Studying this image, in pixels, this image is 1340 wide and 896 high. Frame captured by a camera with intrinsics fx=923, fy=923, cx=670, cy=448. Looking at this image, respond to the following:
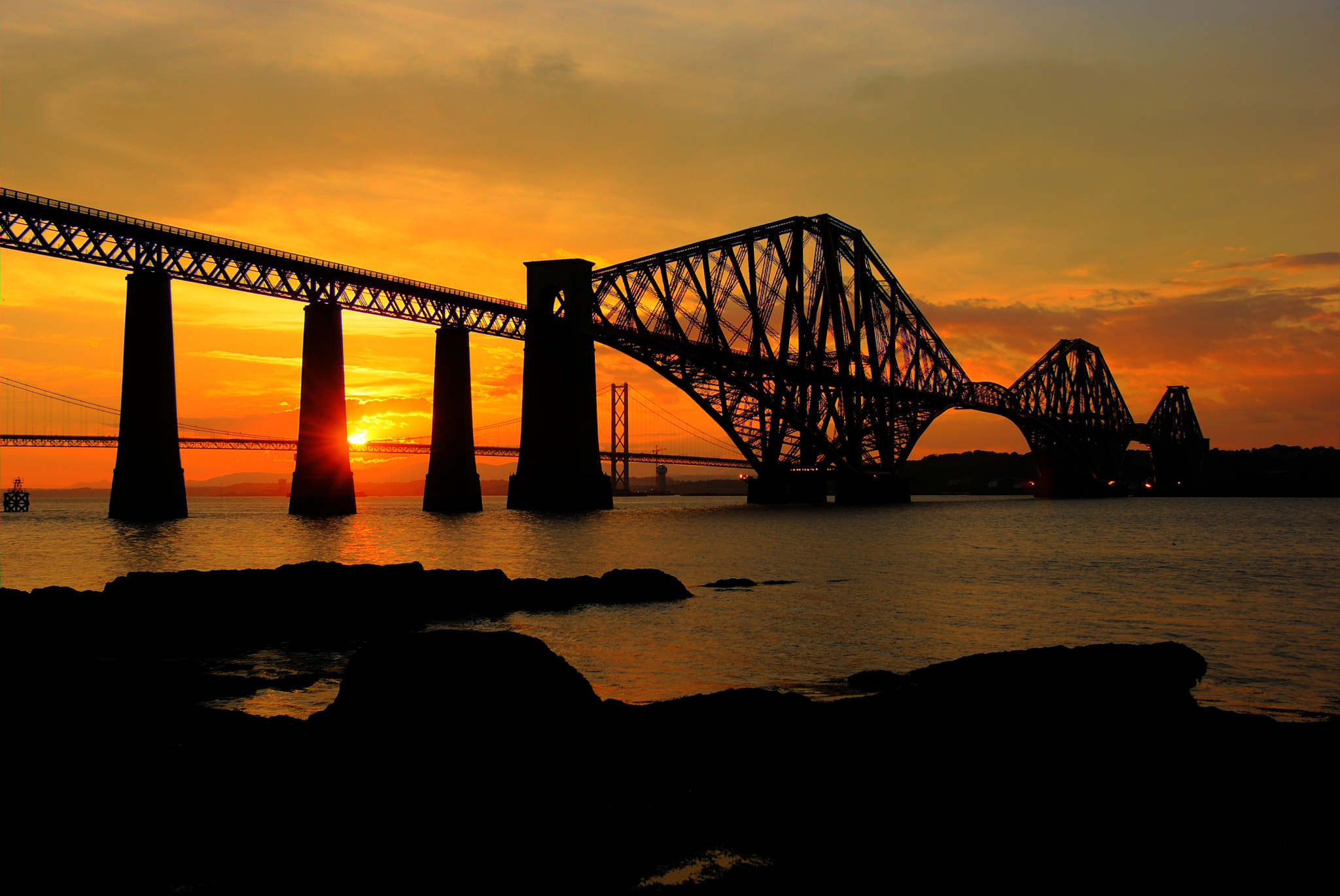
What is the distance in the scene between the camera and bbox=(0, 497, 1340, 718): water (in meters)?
14.7

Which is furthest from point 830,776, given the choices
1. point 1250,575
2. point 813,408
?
point 813,408

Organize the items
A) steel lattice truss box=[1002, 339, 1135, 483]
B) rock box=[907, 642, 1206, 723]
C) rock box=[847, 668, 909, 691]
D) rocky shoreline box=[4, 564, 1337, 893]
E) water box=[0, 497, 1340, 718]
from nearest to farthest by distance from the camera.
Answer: rocky shoreline box=[4, 564, 1337, 893] < rock box=[907, 642, 1206, 723] < rock box=[847, 668, 909, 691] < water box=[0, 497, 1340, 718] < steel lattice truss box=[1002, 339, 1135, 483]

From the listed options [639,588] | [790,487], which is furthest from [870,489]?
[639,588]

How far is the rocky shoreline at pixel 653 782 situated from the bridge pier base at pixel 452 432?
48870 millimetres

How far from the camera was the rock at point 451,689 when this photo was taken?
7496mm

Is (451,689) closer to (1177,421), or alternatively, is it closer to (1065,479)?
(1065,479)

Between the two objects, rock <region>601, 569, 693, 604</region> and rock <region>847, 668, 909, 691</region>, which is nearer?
rock <region>847, 668, 909, 691</region>

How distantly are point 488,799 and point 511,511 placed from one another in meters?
65.6

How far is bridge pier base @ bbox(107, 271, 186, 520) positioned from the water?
1.66m

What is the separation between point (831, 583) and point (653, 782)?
68.6 ft

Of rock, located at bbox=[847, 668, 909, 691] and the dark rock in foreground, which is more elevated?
the dark rock in foreground

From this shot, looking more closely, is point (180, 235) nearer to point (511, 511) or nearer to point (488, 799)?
point (511, 511)

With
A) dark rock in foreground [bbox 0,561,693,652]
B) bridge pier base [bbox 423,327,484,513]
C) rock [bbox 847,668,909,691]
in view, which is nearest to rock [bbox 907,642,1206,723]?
rock [bbox 847,668,909,691]

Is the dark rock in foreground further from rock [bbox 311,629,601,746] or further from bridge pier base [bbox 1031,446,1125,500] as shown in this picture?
bridge pier base [bbox 1031,446,1125,500]
